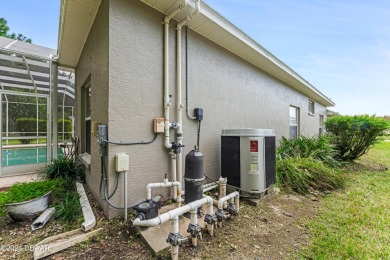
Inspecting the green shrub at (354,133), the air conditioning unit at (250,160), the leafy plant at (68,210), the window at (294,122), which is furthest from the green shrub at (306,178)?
the window at (294,122)

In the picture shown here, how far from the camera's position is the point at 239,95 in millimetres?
4582

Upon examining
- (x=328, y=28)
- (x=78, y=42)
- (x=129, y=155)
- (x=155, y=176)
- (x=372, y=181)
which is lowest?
(x=372, y=181)

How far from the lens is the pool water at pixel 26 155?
16.4ft

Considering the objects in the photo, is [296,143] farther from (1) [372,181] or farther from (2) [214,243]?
(2) [214,243]

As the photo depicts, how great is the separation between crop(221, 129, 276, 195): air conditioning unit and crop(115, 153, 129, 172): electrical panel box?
1848 millimetres

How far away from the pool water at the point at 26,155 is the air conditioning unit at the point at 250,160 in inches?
209

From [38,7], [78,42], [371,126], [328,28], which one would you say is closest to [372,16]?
[328,28]

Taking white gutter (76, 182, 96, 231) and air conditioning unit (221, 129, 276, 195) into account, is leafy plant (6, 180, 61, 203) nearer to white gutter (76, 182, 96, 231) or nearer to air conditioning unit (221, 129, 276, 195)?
white gutter (76, 182, 96, 231)

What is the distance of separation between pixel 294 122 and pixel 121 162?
8.15 meters

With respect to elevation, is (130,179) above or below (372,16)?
below

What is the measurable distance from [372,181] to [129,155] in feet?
19.3

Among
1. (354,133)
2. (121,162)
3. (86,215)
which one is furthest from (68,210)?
(354,133)

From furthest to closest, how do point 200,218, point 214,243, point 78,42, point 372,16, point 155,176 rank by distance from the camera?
point 372,16
point 78,42
point 155,176
point 200,218
point 214,243

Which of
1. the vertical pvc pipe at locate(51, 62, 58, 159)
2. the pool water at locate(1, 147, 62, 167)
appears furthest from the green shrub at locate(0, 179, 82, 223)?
the pool water at locate(1, 147, 62, 167)
